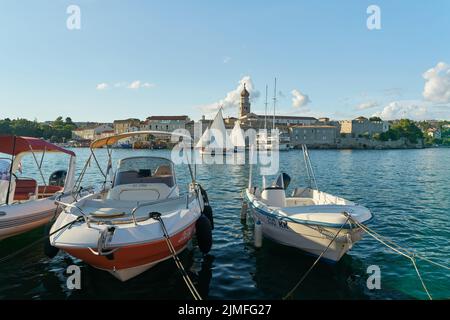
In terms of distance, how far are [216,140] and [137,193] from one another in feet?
211

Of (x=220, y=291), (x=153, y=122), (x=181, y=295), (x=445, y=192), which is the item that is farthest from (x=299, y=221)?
(x=153, y=122)

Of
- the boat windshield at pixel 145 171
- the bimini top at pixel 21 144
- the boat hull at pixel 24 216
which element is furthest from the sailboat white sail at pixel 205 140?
the boat windshield at pixel 145 171

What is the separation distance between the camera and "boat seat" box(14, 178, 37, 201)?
15.6 metres

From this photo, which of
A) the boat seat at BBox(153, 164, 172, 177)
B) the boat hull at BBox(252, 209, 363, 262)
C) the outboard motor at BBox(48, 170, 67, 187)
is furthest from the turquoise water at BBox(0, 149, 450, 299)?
the outboard motor at BBox(48, 170, 67, 187)

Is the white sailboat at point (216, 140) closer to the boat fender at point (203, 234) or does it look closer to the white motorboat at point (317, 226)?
the white motorboat at point (317, 226)

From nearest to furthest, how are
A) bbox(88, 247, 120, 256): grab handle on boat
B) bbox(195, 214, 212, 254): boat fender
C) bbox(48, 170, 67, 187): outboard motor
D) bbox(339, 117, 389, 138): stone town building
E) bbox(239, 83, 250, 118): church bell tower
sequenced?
bbox(88, 247, 120, 256): grab handle on boat
bbox(195, 214, 212, 254): boat fender
bbox(48, 170, 67, 187): outboard motor
bbox(239, 83, 250, 118): church bell tower
bbox(339, 117, 389, 138): stone town building

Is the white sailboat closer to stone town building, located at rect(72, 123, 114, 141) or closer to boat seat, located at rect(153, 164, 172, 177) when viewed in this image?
boat seat, located at rect(153, 164, 172, 177)

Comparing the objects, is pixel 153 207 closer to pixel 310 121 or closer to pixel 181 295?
pixel 181 295

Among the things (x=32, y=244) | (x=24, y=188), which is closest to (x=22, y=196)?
(x=24, y=188)

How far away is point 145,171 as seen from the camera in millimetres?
12367

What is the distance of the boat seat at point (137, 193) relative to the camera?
11.3m

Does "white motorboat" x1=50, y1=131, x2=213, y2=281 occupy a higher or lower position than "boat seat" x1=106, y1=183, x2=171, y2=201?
lower

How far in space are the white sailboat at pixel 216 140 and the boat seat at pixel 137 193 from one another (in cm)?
5708

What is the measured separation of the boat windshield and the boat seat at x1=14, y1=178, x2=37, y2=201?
21.3 ft
